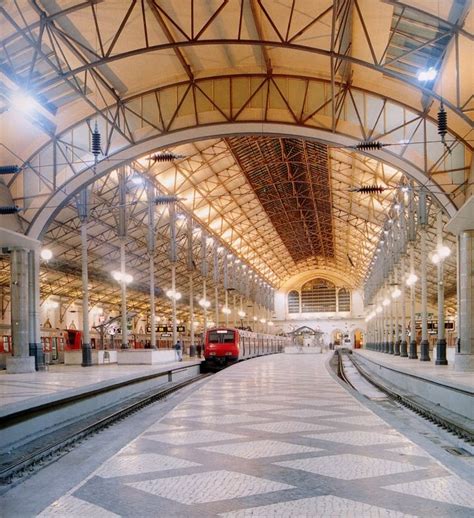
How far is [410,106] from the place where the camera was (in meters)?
21.0

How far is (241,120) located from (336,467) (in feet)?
60.6

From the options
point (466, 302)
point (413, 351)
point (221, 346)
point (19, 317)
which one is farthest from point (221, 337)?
point (466, 302)

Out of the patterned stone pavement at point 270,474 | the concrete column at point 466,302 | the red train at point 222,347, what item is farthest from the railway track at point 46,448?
the red train at point 222,347

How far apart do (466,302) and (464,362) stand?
2.02 m

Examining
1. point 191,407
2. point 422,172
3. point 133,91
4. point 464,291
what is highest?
point 133,91

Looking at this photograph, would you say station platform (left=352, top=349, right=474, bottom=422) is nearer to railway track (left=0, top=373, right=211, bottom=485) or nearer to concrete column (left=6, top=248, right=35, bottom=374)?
railway track (left=0, top=373, right=211, bottom=485)

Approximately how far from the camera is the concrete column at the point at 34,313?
23.1 meters

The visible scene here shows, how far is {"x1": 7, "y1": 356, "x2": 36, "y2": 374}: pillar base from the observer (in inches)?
882

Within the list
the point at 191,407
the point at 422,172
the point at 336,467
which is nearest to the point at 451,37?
the point at 422,172

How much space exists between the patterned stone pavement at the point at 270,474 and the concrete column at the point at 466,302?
35.4 ft

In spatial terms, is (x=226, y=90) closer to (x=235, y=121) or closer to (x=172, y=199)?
(x=235, y=121)

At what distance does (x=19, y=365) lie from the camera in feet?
73.5

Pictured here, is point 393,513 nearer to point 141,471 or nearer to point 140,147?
point 141,471

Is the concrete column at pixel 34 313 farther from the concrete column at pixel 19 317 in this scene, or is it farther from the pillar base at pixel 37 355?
the concrete column at pixel 19 317
